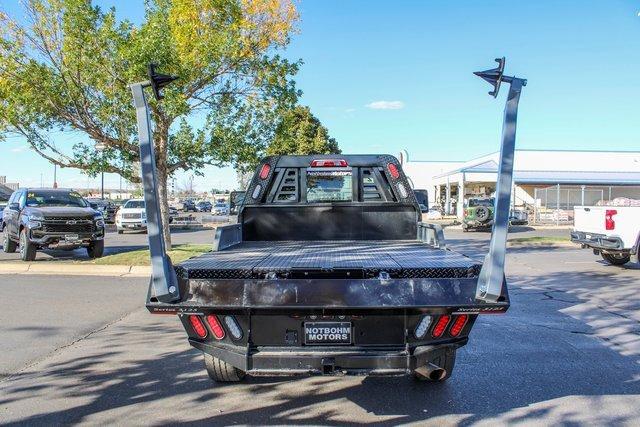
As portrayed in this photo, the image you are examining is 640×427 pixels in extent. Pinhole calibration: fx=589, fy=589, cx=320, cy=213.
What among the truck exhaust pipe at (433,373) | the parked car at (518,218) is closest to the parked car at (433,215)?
the parked car at (518,218)

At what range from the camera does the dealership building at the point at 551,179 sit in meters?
42.8

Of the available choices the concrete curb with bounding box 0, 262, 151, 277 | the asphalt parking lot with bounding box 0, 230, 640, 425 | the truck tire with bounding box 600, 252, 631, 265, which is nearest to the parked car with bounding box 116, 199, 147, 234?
the concrete curb with bounding box 0, 262, 151, 277

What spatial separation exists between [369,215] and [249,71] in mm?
9100

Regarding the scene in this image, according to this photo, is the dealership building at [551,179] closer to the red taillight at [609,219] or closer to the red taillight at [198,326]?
the red taillight at [609,219]

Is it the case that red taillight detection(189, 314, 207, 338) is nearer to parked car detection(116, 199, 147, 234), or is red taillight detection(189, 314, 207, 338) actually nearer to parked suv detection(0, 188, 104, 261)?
parked suv detection(0, 188, 104, 261)

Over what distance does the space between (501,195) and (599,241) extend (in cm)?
1053

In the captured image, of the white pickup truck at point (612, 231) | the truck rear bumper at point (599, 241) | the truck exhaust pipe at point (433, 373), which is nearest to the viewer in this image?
the truck exhaust pipe at point (433, 373)

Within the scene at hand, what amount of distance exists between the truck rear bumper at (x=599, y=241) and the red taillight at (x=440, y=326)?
405 inches

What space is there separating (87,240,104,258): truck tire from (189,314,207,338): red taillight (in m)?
11.8

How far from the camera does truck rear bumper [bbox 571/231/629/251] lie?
1283cm

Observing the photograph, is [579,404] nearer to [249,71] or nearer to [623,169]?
[249,71]

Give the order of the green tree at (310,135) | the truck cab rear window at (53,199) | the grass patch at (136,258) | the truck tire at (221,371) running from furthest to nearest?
the green tree at (310,135) → the truck cab rear window at (53,199) → the grass patch at (136,258) → the truck tire at (221,371)

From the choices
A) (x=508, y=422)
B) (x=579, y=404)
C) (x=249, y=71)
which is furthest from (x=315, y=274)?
(x=249, y=71)

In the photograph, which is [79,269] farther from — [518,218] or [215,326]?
[518,218]
